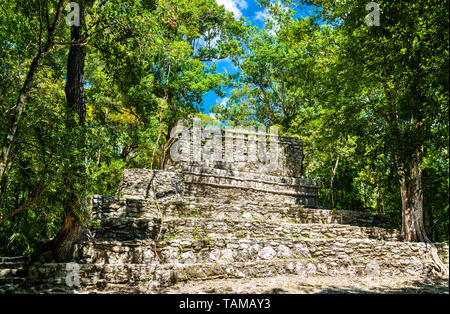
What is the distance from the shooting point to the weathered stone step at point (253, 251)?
5020mm

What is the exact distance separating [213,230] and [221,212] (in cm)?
96

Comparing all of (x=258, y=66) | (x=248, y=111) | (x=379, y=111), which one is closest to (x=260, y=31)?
(x=258, y=66)

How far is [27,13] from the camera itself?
4.49 meters

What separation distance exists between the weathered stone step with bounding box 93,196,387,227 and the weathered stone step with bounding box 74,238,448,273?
1186mm

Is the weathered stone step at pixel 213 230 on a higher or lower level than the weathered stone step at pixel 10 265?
higher

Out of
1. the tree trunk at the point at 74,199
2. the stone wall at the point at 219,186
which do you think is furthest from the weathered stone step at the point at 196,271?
the stone wall at the point at 219,186

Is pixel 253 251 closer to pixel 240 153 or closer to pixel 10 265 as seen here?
pixel 10 265

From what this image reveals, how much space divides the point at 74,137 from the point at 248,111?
51.2ft

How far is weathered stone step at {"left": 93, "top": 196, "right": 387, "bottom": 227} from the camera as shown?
6.84 meters

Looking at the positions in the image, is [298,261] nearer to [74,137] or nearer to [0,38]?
[74,137]

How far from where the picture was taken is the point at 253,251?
5910 millimetres

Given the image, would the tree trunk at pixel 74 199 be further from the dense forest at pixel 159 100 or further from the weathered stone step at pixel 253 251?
the weathered stone step at pixel 253 251

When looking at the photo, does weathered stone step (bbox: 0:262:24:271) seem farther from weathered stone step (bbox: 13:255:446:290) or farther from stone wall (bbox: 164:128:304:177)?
stone wall (bbox: 164:128:304:177)

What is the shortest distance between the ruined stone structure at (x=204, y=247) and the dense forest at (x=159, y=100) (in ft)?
2.50
